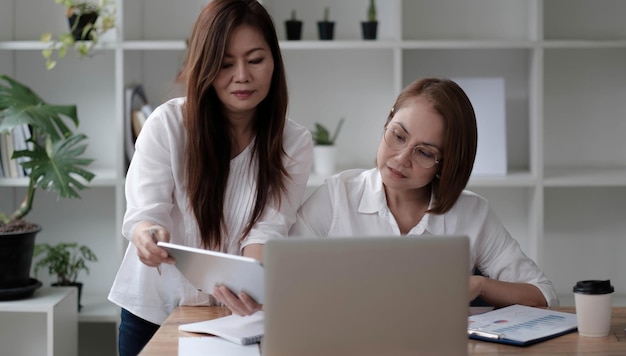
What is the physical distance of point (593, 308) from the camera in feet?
6.02

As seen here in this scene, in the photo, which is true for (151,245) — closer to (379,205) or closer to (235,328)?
(235,328)

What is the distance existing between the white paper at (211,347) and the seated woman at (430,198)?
0.54m

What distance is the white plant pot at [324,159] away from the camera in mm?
3455

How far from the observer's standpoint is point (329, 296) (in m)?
1.48

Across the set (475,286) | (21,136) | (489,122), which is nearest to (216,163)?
(475,286)

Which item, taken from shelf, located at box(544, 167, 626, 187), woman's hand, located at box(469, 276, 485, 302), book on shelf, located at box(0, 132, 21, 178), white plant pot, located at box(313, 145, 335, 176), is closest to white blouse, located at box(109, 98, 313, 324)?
woman's hand, located at box(469, 276, 485, 302)

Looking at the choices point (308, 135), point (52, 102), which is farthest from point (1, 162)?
point (308, 135)

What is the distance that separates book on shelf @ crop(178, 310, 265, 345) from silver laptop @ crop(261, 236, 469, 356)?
0.94 feet

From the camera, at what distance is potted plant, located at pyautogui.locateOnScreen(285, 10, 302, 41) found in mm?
3443

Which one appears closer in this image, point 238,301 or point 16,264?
point 238,301

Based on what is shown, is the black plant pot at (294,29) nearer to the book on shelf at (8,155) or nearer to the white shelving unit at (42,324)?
the book on shelf at (8,155)

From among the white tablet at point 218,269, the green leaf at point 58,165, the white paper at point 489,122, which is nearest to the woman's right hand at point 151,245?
the white tablet at point 218,269

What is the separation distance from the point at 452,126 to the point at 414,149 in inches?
4.3

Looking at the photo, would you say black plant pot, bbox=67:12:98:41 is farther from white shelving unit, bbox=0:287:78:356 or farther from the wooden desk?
the wooden desk
